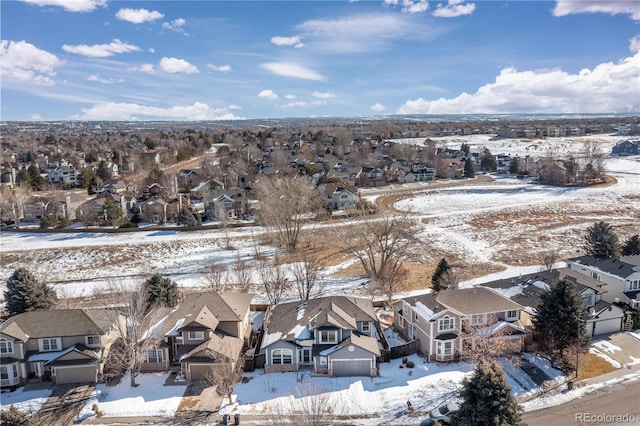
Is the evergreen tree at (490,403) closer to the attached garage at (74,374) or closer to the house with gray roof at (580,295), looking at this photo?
the house with gray roof at (580,295)

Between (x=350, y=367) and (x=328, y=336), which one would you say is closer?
(x=350, y=367)

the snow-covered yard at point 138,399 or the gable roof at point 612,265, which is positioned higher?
the gable roof at point 612,265

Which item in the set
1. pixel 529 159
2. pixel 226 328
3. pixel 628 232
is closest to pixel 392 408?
pixel 226 328

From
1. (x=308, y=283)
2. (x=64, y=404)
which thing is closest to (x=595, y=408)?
(x=308, y=283)

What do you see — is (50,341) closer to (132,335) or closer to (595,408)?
(132,335)

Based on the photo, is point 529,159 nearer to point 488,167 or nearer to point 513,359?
point 488,167

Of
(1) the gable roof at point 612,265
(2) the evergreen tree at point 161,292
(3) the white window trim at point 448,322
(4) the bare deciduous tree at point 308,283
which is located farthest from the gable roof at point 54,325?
(1) the gable roof at point 612,265
